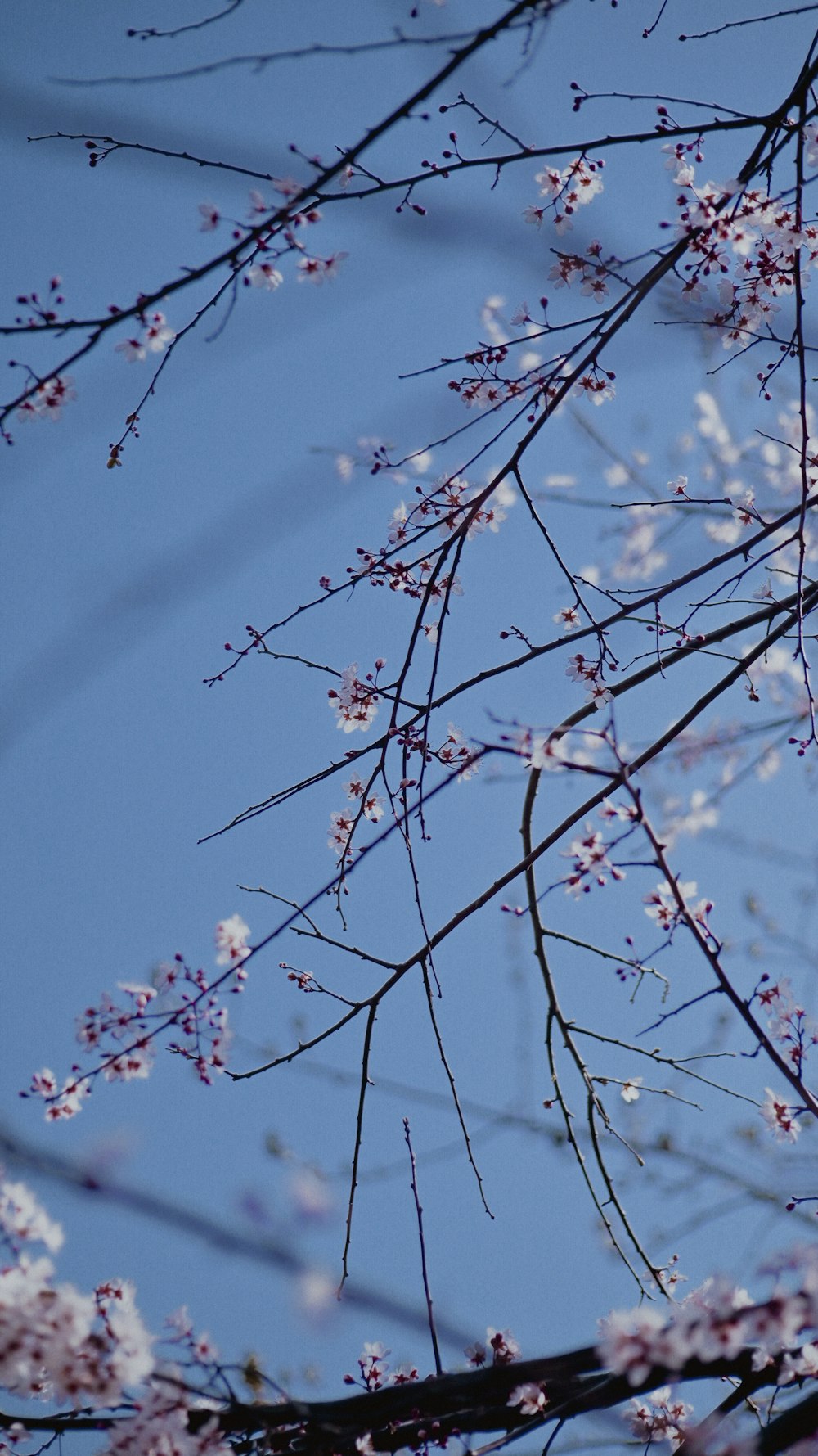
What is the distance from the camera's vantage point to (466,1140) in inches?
91.9

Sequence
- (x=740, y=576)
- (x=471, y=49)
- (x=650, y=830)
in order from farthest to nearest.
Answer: (x=740, y=576), (x=650, y=830), (x=471, y=49)

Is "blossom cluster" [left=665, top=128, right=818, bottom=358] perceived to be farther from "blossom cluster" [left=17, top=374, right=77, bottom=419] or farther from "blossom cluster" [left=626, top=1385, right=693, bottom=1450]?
"blossom cluster" [left=626, top=1385, right=693, bottom=1450]

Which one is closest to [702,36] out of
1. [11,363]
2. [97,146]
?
[97,146]

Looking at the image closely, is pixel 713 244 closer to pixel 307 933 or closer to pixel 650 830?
pixel 650 830

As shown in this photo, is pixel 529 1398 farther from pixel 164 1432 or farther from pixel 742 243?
pixel 742 243

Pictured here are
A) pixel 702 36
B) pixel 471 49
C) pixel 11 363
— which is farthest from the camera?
pixel 702 36

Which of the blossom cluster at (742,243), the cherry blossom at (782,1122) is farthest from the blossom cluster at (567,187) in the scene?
the cherry blossom at (782,1122)

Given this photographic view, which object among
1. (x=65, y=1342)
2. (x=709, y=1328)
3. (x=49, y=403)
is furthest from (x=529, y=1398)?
(x=49, y=403)

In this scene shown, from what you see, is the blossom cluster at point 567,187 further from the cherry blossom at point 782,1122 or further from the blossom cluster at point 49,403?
the cherry blossom at point 782,1122

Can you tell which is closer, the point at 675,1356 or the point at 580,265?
the point at 675,1356

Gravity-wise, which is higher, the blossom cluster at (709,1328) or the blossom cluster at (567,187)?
the blossom cluster at (567,187)

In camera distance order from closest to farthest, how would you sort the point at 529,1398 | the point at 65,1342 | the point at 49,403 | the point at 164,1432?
the point at 65,1342, the point at 164,1432, the point at 529,1398, the point at 49,403

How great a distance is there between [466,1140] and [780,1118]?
112 centimetres

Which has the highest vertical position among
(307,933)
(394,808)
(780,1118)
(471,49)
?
(471,49)
